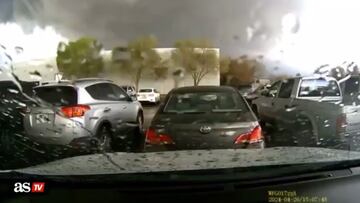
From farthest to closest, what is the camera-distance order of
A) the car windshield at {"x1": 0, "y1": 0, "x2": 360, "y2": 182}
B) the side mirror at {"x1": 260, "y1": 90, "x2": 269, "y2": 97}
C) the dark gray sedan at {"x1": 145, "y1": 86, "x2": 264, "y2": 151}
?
the side mirror at {"x1": 260, "y1": 90, "x2": 269, "y2": 97} < the dark gray sedan at {"x1": 145, "y1": 86, "x2": 264, "y2": 151} < the car windshield at {"x1": 0, "y1": 0, "x2": 360, "y2": 182}

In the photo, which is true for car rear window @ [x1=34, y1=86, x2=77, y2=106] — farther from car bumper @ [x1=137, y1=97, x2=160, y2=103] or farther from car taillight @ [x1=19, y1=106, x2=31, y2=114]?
car bumper @ [x1=137, y1=97, x2=160, y2=103]

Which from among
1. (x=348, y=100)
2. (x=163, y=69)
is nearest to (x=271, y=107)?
(x=348, y=100)

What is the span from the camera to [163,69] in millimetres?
2650

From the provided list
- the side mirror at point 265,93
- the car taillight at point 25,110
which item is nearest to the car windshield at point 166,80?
the car taillight at point 25,110

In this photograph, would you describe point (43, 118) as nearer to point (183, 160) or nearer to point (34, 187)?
point (34, 187)

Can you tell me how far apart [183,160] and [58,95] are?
706mm

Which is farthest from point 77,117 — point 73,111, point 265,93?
point 265,93

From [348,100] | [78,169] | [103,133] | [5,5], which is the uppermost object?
[5,5]

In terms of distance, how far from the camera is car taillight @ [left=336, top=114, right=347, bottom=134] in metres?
2.75

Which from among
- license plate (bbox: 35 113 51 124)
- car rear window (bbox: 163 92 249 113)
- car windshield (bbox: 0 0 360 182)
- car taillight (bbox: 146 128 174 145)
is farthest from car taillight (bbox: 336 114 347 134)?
license plate (bbox: 35 113 51 124)

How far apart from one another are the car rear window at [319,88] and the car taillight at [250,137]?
0.33 metres

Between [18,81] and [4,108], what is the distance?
0.15 metres

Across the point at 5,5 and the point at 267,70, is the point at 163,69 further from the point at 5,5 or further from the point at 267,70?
the point at 5,5

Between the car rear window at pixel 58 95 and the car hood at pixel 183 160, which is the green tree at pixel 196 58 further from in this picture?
the car rear window at pixel 58 95
